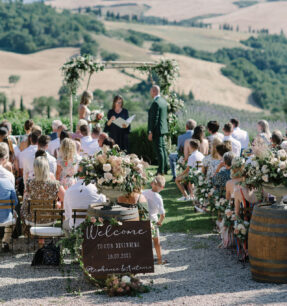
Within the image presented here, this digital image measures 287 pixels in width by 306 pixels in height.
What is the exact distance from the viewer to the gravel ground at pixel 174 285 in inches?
196

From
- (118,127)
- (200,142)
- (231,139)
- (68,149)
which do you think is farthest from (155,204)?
(118,127)

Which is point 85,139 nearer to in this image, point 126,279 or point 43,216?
point 43,216

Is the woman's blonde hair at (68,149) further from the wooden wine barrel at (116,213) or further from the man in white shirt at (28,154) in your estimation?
the wooden wine barrel at (116,213)

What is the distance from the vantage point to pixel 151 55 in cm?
9050

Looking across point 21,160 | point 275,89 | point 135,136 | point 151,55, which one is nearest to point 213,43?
point 151,55

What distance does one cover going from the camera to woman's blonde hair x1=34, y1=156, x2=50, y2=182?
6762 millimetres

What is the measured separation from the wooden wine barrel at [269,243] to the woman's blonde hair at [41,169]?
276 centimetres

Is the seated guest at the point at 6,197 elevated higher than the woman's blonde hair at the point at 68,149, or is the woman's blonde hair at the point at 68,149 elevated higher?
the woman's blonde hair at the point at 68,149

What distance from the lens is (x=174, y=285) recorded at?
550cm

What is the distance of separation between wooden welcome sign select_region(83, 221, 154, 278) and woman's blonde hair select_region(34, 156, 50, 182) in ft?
5.55

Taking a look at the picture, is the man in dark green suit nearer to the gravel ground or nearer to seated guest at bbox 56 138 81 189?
seated guest at bbox 56 138 81 189

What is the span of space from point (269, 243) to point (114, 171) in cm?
172

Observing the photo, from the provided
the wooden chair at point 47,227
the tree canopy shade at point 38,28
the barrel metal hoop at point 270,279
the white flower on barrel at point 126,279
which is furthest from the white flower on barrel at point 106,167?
the tree canopy shade at point 38,28

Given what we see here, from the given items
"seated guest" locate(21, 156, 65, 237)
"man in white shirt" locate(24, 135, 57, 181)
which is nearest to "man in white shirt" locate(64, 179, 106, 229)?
"seated guest" locate(21, 156, 65, 237)
